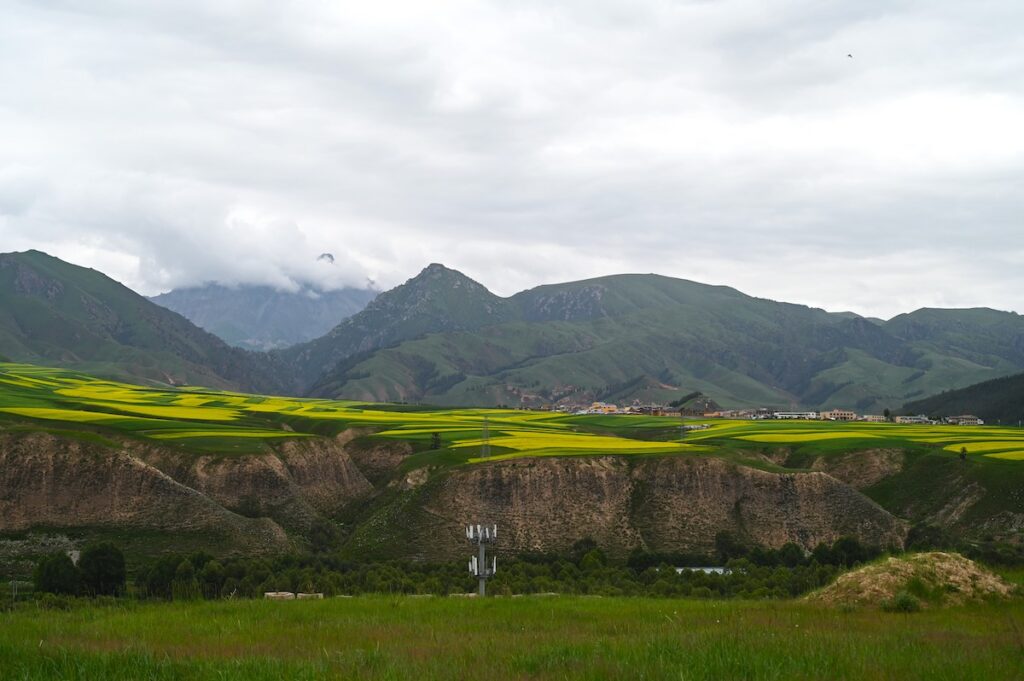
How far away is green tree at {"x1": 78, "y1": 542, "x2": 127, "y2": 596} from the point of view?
56.2m

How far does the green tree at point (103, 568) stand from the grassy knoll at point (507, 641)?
35.7 m

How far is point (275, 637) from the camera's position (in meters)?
18.7

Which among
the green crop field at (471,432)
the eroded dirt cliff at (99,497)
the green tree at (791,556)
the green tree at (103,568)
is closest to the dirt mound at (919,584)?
the green tree at (791,556)

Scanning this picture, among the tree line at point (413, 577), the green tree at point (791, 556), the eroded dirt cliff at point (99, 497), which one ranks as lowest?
the green tree at point (791, 556)

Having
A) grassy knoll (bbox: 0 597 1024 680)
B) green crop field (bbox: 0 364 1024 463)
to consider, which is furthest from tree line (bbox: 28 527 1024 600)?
green crop field (bbox: 0 364 1024 463)

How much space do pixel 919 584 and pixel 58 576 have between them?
52732mm

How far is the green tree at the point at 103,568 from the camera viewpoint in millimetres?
56188

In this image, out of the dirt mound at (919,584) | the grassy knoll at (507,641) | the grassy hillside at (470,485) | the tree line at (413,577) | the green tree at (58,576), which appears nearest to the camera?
the grassy knoll at (507,641)

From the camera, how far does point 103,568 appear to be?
57781mm

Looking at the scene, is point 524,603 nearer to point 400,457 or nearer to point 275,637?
point 275,637

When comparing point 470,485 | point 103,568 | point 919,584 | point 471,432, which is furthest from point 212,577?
point 471,432

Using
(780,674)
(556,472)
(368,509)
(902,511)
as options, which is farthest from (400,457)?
(780,674)

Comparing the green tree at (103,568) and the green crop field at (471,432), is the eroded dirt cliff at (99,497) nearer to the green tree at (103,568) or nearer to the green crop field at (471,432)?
the green crop field at (471,432)

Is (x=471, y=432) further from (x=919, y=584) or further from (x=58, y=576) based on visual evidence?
(x=919, y=584)
